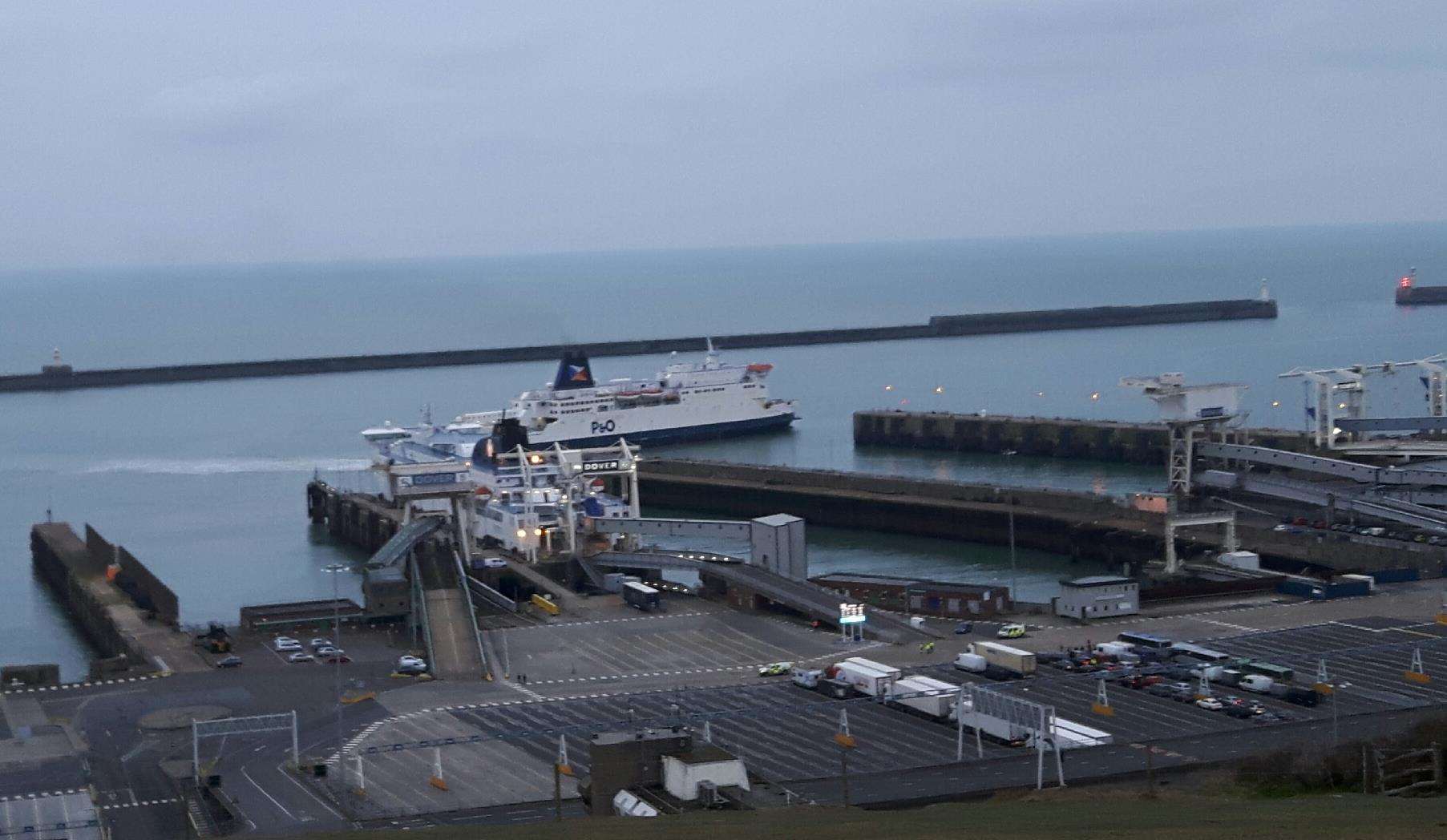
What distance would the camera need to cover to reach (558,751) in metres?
18.7

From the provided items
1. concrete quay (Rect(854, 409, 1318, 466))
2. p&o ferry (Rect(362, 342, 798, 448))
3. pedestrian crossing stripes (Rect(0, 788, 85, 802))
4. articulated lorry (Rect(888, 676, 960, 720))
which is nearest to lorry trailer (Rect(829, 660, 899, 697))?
articulated lorry (Rect(888, 676, 960, 720))

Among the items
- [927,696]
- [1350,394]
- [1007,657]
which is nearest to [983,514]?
[1350,394]

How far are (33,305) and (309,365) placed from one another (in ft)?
344

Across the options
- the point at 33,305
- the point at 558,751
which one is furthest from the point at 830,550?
the point at 33,305

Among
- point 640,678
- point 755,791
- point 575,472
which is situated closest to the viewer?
point 755,791

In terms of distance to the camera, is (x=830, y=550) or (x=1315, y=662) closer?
(x=1315, y=662)

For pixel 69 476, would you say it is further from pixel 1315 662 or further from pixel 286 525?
pixel 1315 662

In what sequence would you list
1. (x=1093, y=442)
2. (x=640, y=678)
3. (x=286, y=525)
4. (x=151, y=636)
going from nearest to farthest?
1. (x=640, y=678)
2. (x=151, y=636)
3. (x=286, y=525)
4. (x=1093, y=442)

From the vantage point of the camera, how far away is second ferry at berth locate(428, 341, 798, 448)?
196ft

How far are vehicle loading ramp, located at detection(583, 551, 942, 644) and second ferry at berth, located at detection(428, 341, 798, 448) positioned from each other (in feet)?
90.2

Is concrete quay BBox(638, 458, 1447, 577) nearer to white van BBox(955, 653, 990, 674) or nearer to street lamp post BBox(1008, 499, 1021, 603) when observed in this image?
street lamp post BBox(1008, 499, 1021, 603)

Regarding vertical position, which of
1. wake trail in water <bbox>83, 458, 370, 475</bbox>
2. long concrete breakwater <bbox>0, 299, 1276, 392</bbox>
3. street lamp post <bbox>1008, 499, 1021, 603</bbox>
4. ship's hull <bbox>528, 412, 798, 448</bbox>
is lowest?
street lamp post <bbox>1008, 499, 1021, 603</bbox>

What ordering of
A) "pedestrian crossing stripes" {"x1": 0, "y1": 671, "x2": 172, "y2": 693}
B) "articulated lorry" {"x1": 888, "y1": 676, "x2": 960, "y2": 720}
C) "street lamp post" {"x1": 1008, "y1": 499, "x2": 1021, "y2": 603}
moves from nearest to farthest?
1. "articulated lorry" {"x1": 888, "y1": 676, "x2": 960, "y2": 720}
2. "pedestrian crossing stripes" {"x1": 0, "y1": 671, "x2": 172, "y2": 693}
3. "street lamp post" {"x1": 1008, "y1": 499, "x2": 1021, "y2": 603}

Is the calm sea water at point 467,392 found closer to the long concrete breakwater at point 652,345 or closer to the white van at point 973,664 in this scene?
the long concrete breakwater at point 652,345
